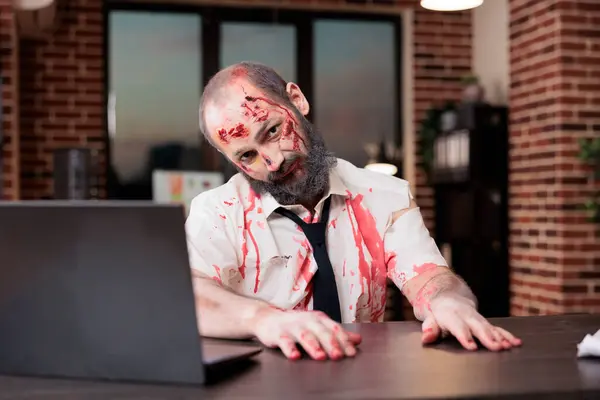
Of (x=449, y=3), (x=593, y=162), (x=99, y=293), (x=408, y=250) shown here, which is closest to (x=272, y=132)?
(x=408, y=250)

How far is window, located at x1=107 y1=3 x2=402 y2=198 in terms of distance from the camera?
613cm

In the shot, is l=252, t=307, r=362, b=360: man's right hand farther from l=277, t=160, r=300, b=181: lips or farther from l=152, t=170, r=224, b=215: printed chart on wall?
l=152, t=170, r=224, b=215: printed chart on wall

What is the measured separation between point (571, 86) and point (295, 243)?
9.81ft

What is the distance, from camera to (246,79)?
5.89 feet

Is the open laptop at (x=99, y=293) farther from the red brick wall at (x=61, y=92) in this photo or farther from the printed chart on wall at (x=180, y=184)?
the red brick wall at (x=61, y=92)

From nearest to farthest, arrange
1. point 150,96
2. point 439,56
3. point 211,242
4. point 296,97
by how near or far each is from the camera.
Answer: point 211,242 → point 296,97 → point 150,96 → point 439,56

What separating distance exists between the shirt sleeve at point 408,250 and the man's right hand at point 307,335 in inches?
22.6

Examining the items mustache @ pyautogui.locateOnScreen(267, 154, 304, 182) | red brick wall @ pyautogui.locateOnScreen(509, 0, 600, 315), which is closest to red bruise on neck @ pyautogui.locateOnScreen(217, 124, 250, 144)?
mustache @ pyautogui.locateOnScreen(267, 154, 304, 182)

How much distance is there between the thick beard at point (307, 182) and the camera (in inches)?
70.7

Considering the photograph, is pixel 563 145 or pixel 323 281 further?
pixel 563 145

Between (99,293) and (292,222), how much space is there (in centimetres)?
86

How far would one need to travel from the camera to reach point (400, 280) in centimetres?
175

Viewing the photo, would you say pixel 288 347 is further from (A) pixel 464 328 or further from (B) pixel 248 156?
(B) pixel 248 156

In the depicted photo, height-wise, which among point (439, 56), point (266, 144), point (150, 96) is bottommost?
point (266, 144)
